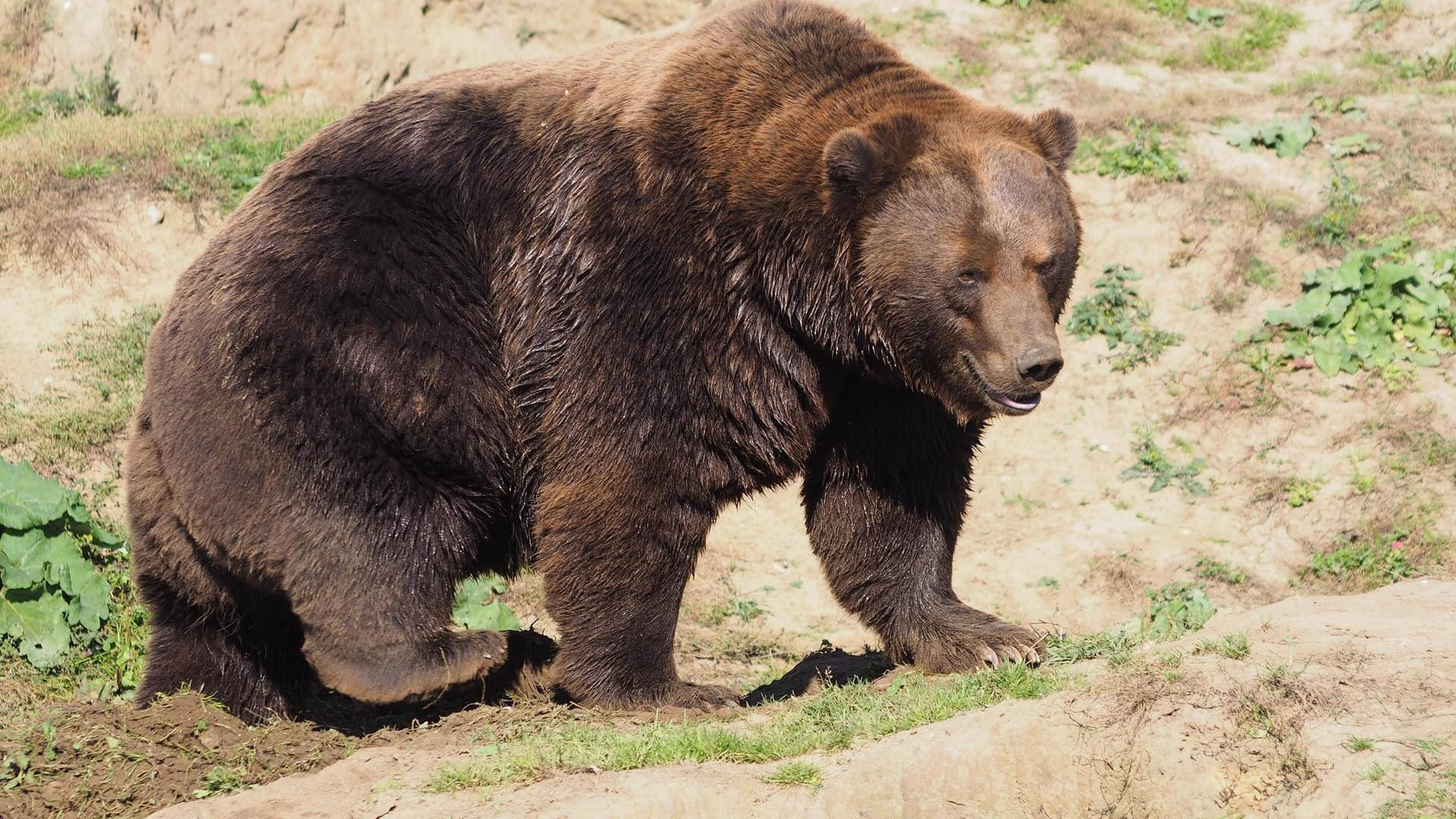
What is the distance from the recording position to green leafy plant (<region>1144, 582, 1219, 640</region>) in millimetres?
5637

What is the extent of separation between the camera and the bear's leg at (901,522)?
5.88 m

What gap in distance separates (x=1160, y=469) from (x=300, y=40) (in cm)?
977

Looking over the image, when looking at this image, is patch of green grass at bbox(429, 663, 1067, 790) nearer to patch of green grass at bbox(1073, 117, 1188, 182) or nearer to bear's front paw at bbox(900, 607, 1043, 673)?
bear's front paw at bbox(900, 607, 1043, 673)

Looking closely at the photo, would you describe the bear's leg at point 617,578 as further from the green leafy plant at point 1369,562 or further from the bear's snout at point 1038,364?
the green leafy plant at point 1369,562

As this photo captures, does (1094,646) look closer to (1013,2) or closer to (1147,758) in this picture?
(1147,758)

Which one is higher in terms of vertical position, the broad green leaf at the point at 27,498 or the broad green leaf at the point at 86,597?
the broad green leaf at the point at 27,498

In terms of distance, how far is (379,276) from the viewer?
536cm

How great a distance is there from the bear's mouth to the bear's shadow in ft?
5.42

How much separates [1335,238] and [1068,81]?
3491 millimetres

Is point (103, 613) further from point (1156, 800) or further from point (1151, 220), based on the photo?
point (1151, 220)

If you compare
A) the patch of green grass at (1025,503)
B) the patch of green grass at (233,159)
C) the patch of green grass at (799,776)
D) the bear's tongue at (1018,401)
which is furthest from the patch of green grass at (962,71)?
the patch of green grass at (799,776)

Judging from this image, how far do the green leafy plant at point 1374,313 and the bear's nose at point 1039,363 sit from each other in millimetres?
5656

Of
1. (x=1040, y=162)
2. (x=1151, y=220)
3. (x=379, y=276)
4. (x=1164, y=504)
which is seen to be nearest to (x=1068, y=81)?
(x=1151, y=220)

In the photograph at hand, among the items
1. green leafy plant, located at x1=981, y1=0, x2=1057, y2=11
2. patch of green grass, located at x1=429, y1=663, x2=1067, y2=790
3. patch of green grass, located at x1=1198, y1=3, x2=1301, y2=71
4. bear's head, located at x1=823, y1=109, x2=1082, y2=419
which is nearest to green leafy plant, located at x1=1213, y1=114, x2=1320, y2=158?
patch of green grass, located at x1=1198, y1=3, x2=1301, y2=71
